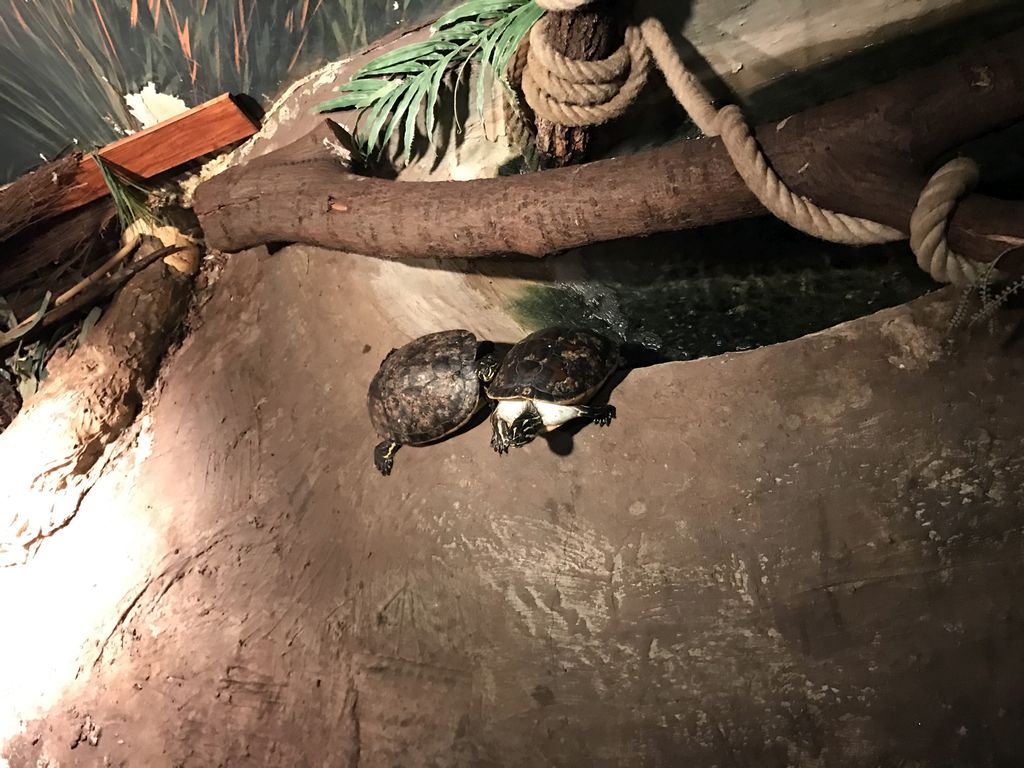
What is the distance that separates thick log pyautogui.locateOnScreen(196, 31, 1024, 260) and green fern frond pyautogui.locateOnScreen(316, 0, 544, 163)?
24cm

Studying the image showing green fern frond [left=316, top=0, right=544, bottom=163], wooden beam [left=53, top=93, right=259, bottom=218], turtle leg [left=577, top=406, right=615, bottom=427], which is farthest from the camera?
wooden beam [left=53, top=93, right=259, bottom=218]

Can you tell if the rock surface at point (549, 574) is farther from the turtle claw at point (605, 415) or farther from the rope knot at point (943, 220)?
the rope knot at point (943, 220)

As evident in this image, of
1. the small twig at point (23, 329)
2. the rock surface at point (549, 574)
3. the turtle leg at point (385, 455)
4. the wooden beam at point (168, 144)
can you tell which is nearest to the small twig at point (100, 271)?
the small twig at point (23, 329)

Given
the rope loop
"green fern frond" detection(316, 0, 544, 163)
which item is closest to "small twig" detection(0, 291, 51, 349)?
"green fern frond" detection(316, 0, 544, 163)

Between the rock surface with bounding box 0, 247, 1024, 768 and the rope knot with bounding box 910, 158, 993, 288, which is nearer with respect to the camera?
the rope knot with bounding box 910, 158, 993, 288

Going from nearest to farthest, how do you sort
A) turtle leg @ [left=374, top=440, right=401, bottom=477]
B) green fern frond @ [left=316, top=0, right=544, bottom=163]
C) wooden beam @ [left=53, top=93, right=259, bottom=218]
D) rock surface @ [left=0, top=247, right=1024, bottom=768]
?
1. rock surface @ [left=0, top=247, right=1024, bottom=768]
2. green fern frond @ [left=316, top=0, right=544, bottom=163]
3. turtle leg @ [left=374, top=440, right=401, bottom=477]
4. wooden beam @ [left=53, top=93, right=259, bottom=218]

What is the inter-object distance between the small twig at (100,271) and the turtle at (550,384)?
A: 2190 millimetres

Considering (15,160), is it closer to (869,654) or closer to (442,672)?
(442,672)

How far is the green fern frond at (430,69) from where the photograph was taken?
91.7 inches

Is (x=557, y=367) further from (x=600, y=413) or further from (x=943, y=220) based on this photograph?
(x=943, y=220)

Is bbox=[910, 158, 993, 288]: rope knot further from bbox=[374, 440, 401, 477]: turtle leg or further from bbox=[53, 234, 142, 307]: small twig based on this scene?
bbox=[53, 234, 142, 307]: small twig

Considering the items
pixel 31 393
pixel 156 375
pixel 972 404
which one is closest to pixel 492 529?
pixel 972 404

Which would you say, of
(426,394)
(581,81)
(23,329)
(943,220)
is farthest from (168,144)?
(943,220)

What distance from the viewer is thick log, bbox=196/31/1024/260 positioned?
1560 mm
